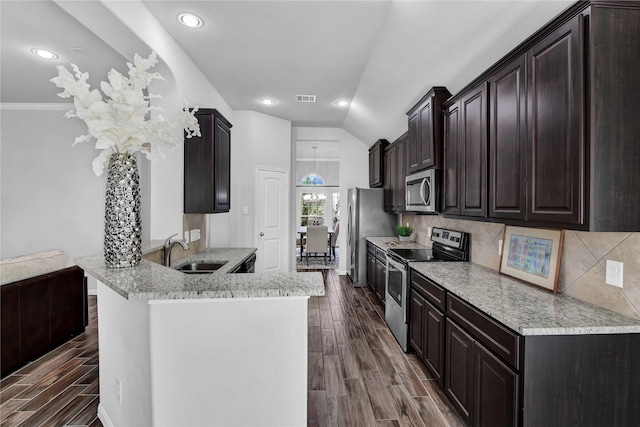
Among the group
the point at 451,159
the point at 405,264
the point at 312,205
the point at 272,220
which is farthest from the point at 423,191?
the point at 312,205

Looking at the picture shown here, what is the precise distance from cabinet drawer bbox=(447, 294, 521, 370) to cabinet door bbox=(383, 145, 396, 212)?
2.93 meters

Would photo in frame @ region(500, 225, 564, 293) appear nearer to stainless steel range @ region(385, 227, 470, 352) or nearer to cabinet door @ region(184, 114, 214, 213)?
stainless steel range @ region(385, 227, 470, 352)

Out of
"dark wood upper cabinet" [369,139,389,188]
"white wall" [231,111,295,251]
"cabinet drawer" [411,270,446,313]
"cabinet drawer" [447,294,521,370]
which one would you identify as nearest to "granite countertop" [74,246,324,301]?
"cabinet drawer" [447,294,521,370]

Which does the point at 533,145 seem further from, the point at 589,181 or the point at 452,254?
the point at 452,254

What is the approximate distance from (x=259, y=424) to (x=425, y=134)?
9.20 feet

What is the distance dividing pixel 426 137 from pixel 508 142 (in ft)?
3.92

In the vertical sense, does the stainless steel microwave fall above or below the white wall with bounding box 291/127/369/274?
below

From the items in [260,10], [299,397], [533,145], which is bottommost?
[299,397]

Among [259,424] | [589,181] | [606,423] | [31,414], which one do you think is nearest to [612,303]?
[606,423]

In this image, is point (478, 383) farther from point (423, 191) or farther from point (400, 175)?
point (400, 175)

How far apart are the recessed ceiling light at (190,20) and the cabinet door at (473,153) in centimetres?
233

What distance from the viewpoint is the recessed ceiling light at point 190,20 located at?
8.16ft

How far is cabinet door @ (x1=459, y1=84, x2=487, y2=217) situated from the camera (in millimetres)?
2154

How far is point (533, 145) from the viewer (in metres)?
1.64
